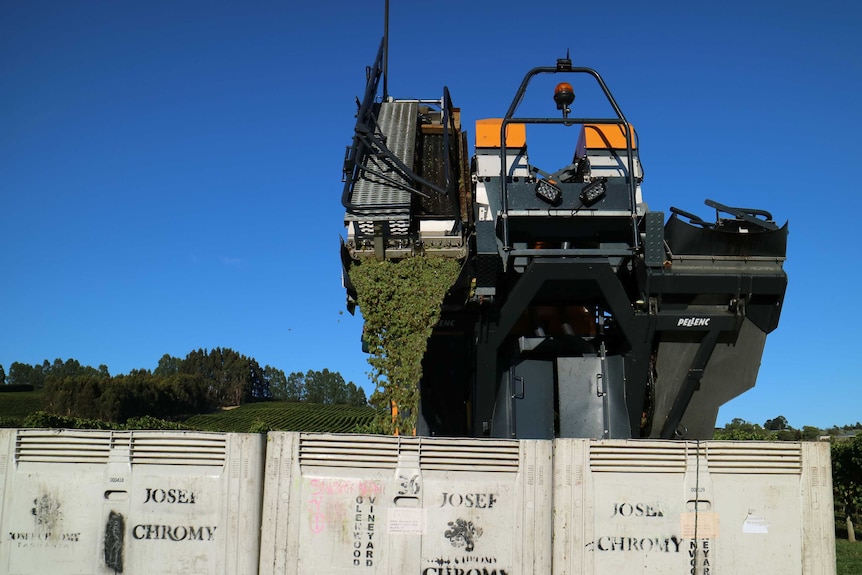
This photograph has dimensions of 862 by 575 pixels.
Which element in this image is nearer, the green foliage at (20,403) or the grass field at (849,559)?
the grass field at (849,559)

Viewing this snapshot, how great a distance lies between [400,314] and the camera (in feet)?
25.7

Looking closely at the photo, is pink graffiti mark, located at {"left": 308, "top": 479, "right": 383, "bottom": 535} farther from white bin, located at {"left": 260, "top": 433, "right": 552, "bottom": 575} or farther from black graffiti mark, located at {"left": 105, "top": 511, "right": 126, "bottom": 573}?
black graffiti mark, located at {"left": 105, "top": 511, "right": 126, "bottom": 573}

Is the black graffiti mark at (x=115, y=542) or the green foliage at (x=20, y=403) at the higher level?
Result: the green foliage at (x=20, y=403)

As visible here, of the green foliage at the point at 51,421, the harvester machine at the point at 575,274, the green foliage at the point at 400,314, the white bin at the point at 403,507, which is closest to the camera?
the white bin at the point at 403,507

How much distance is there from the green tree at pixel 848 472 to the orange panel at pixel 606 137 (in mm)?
11468

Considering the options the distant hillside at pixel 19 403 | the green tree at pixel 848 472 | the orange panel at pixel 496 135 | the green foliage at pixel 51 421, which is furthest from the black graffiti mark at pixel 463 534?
the distant hillside at pixel 19 403

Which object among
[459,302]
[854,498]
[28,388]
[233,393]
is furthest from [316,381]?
[459,302]

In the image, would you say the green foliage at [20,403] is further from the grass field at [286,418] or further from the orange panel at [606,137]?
the orange panel at [606,137]

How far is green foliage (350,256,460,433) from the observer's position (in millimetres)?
7504

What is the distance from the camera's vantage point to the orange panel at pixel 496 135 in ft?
29.7

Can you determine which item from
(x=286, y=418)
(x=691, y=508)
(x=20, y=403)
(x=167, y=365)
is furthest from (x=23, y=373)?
(x=691, y=508)

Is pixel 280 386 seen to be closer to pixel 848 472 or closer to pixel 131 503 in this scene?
pixel 848 472

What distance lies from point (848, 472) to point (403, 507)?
631 inches

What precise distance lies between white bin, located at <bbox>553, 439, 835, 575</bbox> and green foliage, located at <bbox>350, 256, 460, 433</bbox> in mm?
3024
